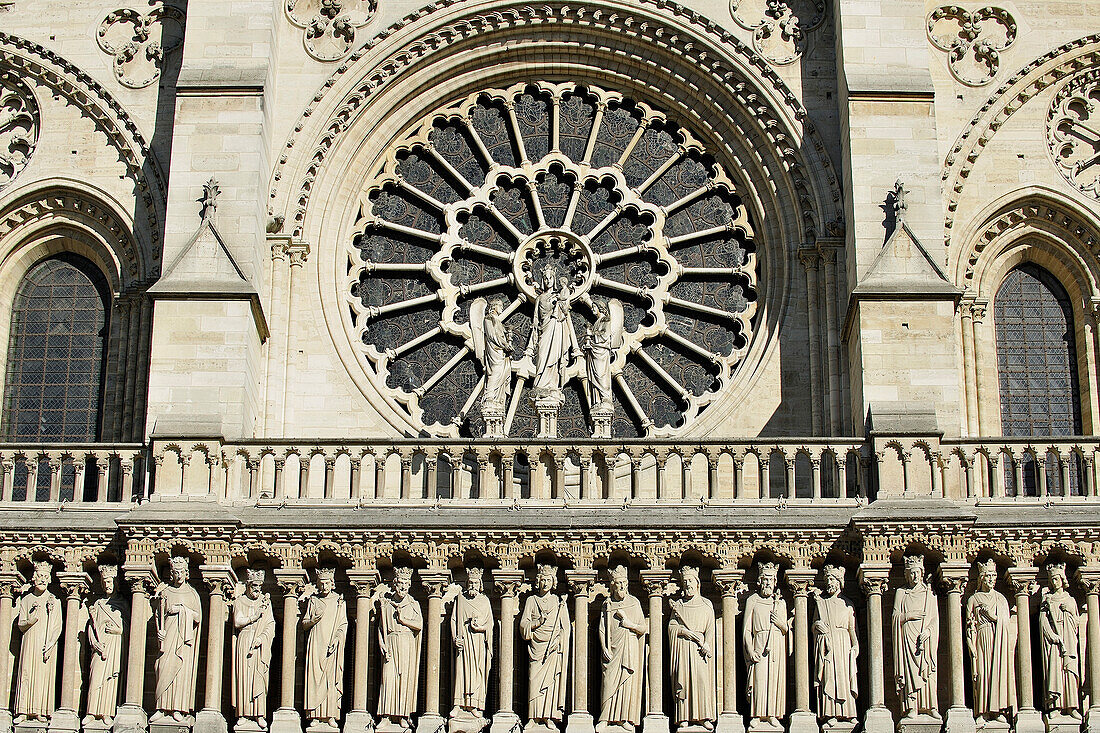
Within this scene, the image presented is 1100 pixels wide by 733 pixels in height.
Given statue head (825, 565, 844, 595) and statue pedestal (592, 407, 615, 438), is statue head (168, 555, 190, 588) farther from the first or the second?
statue head (825, 565, 844, 595)

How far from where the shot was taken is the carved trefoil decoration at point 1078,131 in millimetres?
23031

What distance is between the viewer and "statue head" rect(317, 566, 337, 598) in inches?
781

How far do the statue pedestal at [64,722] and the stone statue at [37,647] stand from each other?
10cm

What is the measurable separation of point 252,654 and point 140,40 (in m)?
7.47

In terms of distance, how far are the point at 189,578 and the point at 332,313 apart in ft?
12.3

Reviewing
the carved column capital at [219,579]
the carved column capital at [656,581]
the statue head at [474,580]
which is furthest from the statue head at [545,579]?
the carved column capital at [219,579]

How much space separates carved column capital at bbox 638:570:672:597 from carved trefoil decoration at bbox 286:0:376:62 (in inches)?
275

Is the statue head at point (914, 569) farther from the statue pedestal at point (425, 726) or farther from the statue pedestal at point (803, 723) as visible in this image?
the statue pedestal at point (425, 726)

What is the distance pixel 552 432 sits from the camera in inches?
838

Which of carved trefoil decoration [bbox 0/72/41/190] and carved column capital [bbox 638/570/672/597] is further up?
carved trefoil decoration [bbox 0/72/41/190]

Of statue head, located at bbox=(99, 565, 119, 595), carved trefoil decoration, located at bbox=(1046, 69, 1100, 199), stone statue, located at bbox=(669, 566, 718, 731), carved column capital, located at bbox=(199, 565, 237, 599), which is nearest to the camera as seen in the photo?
stone statue, located at bbox=(669, 566, 718, 731)

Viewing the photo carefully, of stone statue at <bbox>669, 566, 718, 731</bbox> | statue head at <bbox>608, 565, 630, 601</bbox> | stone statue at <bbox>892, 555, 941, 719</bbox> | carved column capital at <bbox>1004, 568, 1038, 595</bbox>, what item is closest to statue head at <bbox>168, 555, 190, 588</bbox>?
statue head at <bbox>608, 565, 630, 601</bbox>

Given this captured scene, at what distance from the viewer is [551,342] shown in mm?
21844

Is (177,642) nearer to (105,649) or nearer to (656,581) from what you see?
(105,649)
